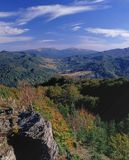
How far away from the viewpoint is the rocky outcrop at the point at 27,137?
130 ft

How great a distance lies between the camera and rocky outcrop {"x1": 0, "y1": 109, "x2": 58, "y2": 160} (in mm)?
39656

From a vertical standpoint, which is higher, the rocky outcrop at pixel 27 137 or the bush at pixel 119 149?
the rocky outcrop at pixel 27 137

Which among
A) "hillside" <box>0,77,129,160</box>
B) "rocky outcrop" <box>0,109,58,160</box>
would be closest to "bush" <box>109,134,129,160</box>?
"hillside" <box>0,77,129,160</box>

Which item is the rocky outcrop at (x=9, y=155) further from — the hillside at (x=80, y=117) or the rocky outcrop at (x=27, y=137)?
the hillside at (x=80, y=117)

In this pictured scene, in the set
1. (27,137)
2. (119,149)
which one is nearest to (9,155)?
(27,137)

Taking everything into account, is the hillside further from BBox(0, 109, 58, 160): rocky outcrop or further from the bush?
BBox(0, 109, 58, 160): rocky outcrop

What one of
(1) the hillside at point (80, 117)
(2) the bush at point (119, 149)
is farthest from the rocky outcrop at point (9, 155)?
(2) the bush at point (119, 149)

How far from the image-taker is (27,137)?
40.0 metres

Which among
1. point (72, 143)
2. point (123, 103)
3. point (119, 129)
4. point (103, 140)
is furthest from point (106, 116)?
point (72, 143)

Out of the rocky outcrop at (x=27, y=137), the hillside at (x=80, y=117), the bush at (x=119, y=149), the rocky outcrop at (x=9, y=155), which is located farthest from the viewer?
the bush at (x=119, y=149)

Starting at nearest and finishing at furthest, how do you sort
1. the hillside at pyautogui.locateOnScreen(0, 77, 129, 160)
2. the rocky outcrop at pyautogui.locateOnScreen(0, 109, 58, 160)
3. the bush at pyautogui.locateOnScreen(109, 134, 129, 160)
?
the rocky outcrop at pyautogui.locateOnScreen(0, 109, 58, 160) < the hillside at pyautogui.locateOnScreen(0, 77, 129, 160) < the bush at pyautogui.locateOnScreen(109, 134, 129, 160)

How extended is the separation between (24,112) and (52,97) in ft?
354

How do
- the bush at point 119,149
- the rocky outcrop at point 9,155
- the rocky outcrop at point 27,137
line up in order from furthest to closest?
the bush at point 119,149 → the rocky outcrop at point 27,137 → the rocky outcrop at point 9,155

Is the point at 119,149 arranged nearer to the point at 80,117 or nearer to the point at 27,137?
the point at 27,137
